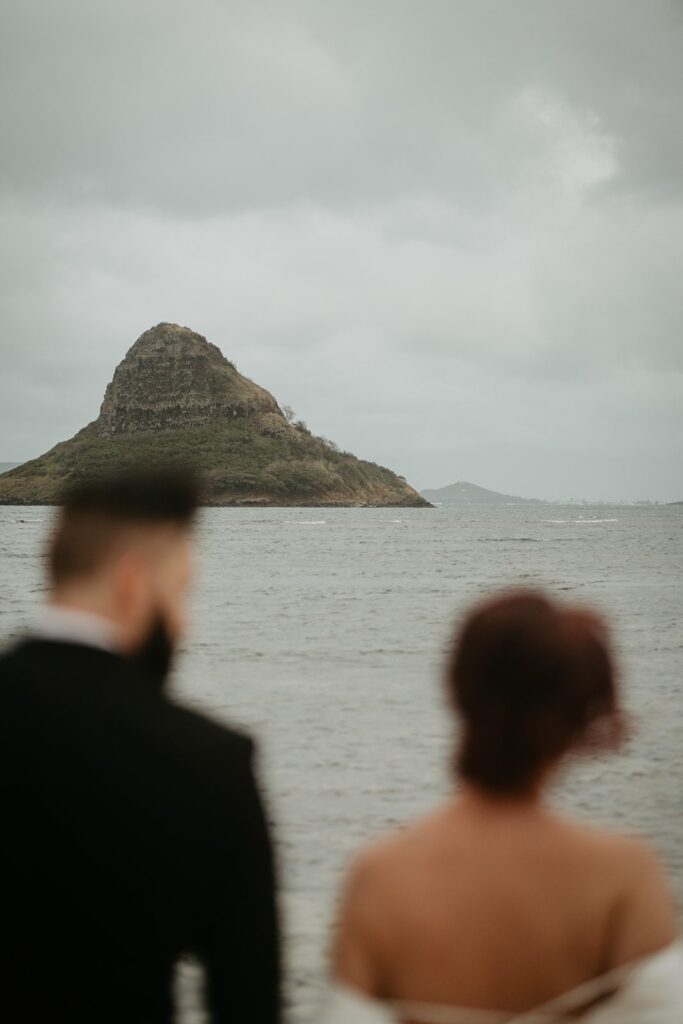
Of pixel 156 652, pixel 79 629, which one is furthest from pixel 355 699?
pixel 79 629

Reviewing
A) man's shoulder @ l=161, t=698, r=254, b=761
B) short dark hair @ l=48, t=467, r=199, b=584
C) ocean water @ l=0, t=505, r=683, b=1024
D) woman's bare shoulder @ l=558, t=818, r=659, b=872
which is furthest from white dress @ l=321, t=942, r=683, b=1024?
ocean water @ l=0, t=505, r=683, b=1024

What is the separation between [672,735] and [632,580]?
97.5 ft

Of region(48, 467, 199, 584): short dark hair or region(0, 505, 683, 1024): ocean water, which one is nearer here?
region(48, 467, 199, 584): short dark hair

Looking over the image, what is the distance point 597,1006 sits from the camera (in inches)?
81.8

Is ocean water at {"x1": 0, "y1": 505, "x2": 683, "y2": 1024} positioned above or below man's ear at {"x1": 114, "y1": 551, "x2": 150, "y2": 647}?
below

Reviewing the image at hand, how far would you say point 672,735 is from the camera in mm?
13383

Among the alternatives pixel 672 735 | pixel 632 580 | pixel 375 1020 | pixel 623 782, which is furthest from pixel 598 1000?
pixel 632 580

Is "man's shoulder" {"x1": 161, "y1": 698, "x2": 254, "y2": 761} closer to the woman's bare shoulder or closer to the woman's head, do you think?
the woman's head

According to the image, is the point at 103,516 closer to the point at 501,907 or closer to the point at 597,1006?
the point at 501,907

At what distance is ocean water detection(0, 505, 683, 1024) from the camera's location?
873 cm

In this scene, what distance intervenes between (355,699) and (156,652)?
13.5 metres

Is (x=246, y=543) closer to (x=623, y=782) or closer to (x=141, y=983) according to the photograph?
(x=623, y=782)

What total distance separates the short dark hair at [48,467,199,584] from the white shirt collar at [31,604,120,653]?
0.10 m

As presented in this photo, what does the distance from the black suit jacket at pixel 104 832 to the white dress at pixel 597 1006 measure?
0.35 m
